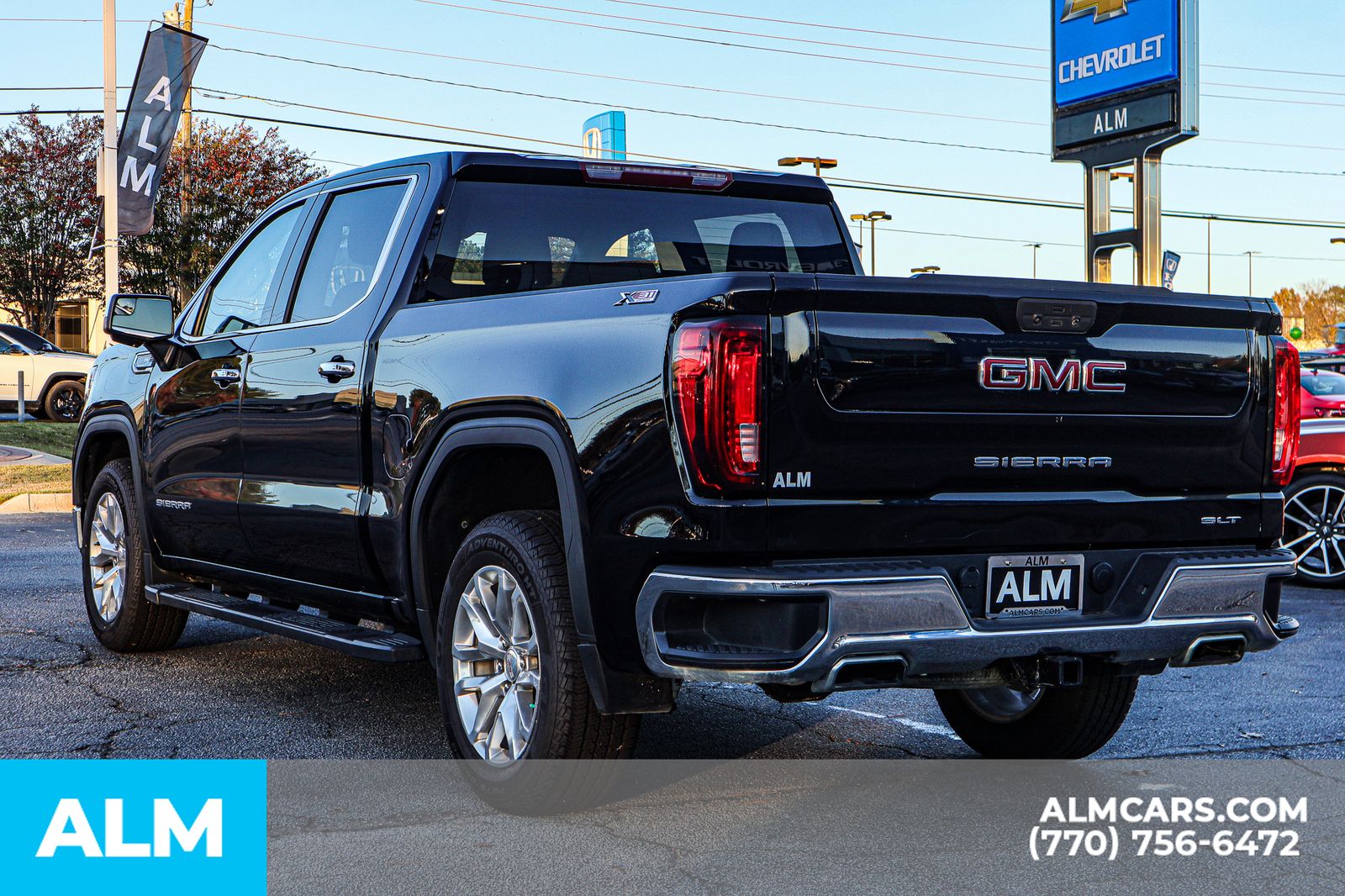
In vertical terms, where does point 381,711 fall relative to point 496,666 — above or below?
below

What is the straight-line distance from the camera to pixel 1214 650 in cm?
428

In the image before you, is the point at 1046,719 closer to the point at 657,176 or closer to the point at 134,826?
the point at 657,176

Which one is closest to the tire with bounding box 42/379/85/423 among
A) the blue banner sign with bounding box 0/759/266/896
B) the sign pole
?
the sign pole

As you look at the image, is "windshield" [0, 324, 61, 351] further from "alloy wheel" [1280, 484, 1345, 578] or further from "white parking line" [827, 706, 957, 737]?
"white parking line" [827, 706, 957, 737]

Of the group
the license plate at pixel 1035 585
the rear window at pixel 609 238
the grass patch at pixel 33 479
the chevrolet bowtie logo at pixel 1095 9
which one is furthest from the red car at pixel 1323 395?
the license plate at pixel 1035 585

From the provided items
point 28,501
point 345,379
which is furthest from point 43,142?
point 345,379

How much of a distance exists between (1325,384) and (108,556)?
17.4 m

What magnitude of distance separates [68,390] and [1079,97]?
17758 mm

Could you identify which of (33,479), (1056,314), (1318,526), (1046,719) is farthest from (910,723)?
(33,479)

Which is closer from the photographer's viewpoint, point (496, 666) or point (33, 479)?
point (496, 666)

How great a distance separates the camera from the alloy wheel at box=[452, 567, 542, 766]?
4344 mm

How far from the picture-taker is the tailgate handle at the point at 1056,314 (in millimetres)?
4035

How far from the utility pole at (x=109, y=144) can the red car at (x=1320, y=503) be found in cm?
1515

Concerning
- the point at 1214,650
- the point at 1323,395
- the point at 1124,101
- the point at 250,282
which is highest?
the point at 1124,101
